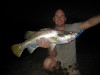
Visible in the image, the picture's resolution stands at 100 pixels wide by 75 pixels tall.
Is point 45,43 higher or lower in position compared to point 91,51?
higher

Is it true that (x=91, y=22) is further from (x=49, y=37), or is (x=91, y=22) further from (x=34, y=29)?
(x=34, y=29)

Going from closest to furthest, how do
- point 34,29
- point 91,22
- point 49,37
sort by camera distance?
1. point 49,37
2. point 91,22
3. point 34,29

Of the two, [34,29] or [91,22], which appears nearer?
[91,22]

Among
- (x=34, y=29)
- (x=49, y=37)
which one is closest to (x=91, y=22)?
(x=49, y=37)

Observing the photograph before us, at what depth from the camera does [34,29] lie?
1349 centimetres

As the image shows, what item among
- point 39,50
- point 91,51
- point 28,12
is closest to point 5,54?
point 39,50

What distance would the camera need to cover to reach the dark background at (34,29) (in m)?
7.55

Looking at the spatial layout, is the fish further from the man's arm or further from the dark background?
the dark background

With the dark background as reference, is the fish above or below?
above

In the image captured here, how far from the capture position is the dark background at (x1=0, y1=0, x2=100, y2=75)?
24.8 ft

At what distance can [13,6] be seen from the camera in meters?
20.9

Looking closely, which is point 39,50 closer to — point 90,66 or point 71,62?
point 90,66

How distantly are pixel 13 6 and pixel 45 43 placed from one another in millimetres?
16010

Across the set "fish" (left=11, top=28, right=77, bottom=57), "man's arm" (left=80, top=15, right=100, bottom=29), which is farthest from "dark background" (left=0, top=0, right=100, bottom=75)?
"fish" (left=11, top=28, right=77, bottom=57)
